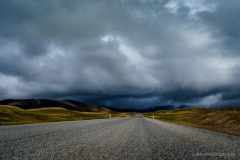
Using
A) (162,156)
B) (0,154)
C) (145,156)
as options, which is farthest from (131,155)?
(0,154)

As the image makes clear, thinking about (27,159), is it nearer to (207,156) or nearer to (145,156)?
(145,156)

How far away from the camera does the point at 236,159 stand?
6637mm

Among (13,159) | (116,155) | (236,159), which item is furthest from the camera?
(116,155)

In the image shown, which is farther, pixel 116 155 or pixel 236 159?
pixel 116 155

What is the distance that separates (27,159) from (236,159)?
19.8 feet

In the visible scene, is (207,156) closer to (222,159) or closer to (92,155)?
(222,159)

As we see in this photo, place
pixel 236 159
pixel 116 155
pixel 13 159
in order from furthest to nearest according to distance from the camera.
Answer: pixel 116 155 < pixel 236 159 < pixel 13 159

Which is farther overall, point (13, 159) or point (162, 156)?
point (162, 156)

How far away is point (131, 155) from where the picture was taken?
7137 millimetres

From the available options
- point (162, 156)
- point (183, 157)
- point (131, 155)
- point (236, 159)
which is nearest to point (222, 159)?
point (236, 159)

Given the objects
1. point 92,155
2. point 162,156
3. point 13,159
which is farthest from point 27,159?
point 162,156

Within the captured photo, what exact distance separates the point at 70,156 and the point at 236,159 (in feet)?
16.2

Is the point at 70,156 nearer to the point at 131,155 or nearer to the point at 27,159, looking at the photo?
the point at 27,159

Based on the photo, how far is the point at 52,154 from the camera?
7043mm
